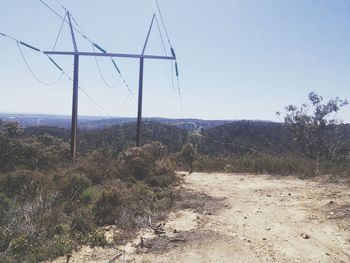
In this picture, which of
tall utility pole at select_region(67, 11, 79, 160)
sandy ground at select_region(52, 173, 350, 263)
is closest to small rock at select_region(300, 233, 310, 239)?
sandy ground at select_region(52, 173, 350, 263)

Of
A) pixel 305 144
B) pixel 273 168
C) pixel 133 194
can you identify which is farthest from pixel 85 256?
pixel 305 144

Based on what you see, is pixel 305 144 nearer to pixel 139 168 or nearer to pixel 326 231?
pixel 139 168

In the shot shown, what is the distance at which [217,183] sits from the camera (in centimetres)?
1423

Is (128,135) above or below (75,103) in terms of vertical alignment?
below

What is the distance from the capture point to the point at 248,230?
8.10 metres

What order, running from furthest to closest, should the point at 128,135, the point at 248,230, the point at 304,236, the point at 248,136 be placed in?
1. the point at 248,136
2. the point at 128,135
3. the point at 248,230
4. the point at 304,236

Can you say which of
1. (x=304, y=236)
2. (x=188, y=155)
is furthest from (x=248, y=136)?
(x=304, y=236)

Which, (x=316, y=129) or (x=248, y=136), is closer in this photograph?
(x=316, y=129)

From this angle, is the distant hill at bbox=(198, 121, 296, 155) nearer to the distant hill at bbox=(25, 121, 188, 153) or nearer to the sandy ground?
the distant hill at bbox=(25, 121, 188, 153)

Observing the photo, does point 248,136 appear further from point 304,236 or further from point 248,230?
point 304,236

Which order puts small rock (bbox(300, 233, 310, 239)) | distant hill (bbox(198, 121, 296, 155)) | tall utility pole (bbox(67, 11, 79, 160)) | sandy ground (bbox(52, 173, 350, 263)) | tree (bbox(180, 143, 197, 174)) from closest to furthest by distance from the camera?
1. sandy ground (bbox(52, 173, 350, 263))
2. small rock (bbox(300, 233, 310, 239))
3. tall utility pole (bbox(67, 11, 79, 160))
4. tree (bbox(180, 143, 197, 174))
5. distant hill (bbox(198, 121, 296, 155))

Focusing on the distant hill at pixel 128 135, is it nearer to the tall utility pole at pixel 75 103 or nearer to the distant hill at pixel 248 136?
the distant hill at pixel 248 136

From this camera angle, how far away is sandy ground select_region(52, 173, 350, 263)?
6.75 m

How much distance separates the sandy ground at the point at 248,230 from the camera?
22.1 ft
